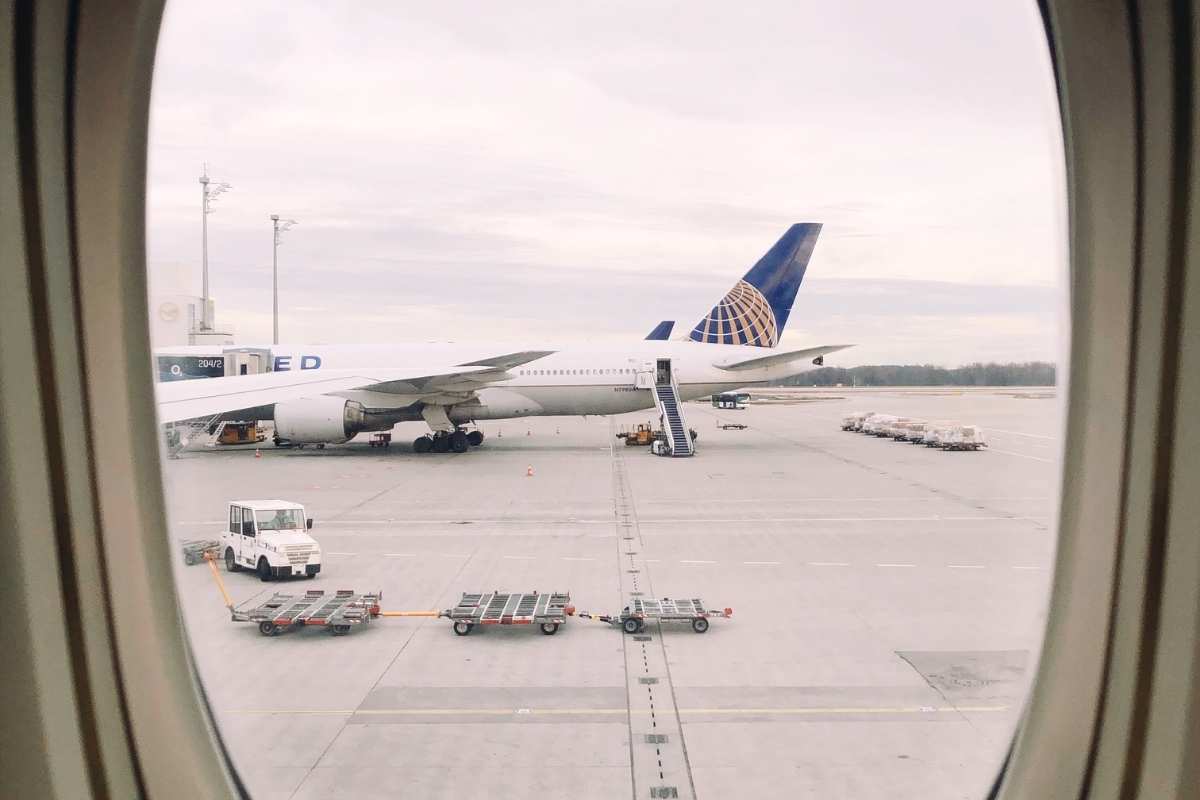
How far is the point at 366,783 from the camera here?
3.78 metres

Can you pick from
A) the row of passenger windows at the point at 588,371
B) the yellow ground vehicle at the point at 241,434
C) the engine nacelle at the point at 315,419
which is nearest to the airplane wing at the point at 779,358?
the row of passenger windows at the point at 588,371

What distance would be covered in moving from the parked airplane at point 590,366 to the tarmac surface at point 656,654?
21.9 ft

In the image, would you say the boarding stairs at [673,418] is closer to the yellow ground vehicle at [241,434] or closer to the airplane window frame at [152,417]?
the yellow ground vehicle at [241,434]

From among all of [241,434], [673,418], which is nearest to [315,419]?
[241,434]

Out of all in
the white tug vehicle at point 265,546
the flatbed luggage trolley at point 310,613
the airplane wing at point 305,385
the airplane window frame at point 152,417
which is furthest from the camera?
the white tug vehicle at point 265,546

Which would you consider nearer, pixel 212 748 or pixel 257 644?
pixel 212 748

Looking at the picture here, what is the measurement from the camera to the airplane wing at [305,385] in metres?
4.64

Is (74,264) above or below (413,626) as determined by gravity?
above

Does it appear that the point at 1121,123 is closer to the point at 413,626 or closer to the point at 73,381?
the point at 73,381

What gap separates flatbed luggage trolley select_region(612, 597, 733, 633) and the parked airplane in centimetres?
1172

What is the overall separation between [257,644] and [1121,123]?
17.8 feet

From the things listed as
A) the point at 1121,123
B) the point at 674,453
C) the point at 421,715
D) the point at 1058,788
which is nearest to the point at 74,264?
the point at 1121,123

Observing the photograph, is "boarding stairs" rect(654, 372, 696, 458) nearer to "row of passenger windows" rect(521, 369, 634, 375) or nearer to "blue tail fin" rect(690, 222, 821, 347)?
"row of passenger windows" rect(521, 369, 634, 375)

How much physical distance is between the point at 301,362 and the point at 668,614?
1493 cm
